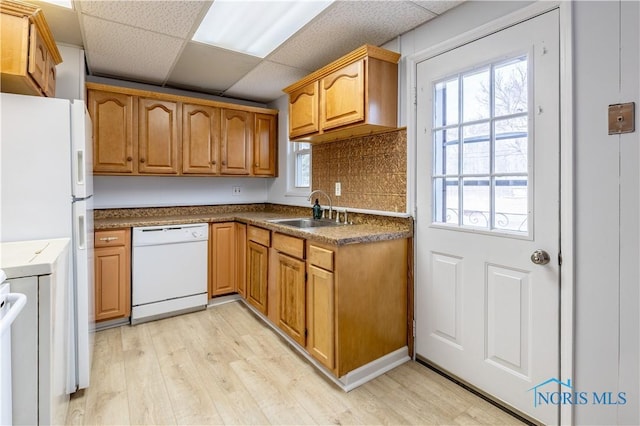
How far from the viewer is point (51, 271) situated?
4.34 feet

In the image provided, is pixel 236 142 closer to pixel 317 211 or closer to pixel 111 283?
pixel 317 211

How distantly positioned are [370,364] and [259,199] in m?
2.68

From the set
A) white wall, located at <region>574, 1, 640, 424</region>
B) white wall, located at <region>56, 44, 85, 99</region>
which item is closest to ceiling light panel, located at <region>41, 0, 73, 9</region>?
white wall, located at <region>56, 44, 85, 99</region>

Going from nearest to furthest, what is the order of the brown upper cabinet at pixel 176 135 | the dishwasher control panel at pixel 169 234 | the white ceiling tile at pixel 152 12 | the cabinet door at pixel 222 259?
the white ceiling tile at pixel 152 12 < the dishwasher control panel at pixel 169 234 < the brown upper cabinet at pixel 176 135 < the cabinet door at pixel 222 259

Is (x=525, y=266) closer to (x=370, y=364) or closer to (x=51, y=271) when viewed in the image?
(x=370, y=364)

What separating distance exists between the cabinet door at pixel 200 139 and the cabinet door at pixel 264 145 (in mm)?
443

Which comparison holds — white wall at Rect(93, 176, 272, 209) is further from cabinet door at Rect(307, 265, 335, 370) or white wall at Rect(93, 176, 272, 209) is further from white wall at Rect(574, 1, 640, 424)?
white wall at Rect(574, 1, 640, 424)

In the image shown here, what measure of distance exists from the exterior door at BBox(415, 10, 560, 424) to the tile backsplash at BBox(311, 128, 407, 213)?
0.58ft

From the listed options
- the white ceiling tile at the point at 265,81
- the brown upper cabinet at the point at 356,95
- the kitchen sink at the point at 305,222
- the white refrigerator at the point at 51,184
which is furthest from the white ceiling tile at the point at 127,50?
the kitchen sink at the point at 305,222

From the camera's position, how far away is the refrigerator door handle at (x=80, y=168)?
185cm

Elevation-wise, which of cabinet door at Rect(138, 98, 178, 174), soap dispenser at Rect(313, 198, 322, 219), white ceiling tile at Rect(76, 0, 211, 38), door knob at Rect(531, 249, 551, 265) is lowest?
door knob at Rect(531, 249, 551, 265)

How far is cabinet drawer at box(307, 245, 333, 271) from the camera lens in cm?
201

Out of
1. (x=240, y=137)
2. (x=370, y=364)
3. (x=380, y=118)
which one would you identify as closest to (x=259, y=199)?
(x=240, y=137)

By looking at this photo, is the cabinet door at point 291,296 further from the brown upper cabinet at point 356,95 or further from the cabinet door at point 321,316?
the brown upper cabinet at point 356,95
